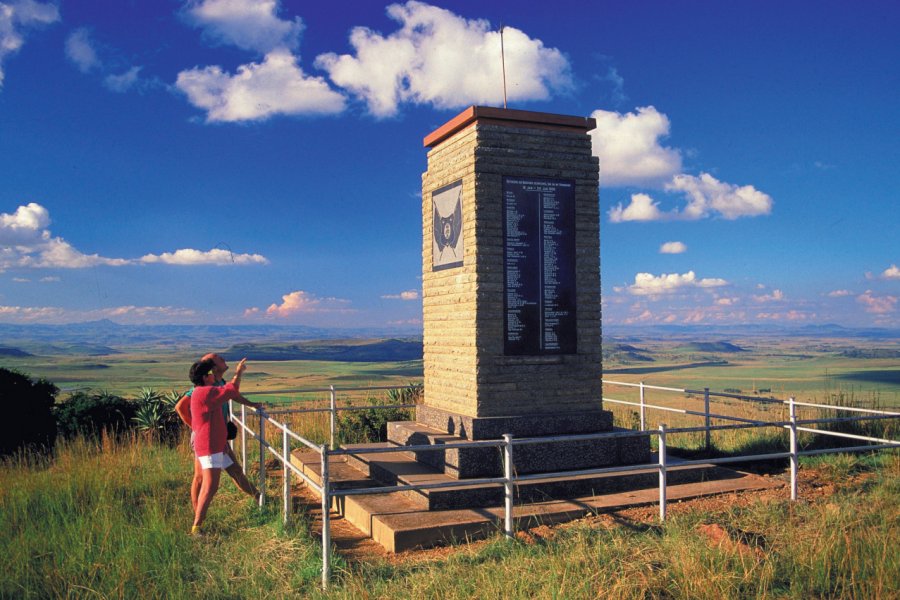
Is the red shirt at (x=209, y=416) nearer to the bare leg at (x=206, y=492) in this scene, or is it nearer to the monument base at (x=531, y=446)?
the bare leg at (x=206, y=492)

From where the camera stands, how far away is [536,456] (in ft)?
29.9

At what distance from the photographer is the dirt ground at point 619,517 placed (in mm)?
6996

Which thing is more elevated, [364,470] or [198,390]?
[198,390]

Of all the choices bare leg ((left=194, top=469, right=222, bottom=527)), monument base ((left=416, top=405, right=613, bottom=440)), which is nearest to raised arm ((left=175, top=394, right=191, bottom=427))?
bare leg ((left=194, top=469, right=222, bottom=527))

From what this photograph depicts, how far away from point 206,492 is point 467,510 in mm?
2791

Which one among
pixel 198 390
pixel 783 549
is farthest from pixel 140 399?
pixel 783 549

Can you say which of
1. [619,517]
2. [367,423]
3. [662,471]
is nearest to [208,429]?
[619,517]

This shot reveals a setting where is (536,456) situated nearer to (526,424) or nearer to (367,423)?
(526,424)

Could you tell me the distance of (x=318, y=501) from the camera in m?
9.61

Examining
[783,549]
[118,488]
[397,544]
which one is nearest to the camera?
[783,549]

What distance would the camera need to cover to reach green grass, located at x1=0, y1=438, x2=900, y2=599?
5684 mm

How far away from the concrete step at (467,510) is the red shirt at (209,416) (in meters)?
1.76

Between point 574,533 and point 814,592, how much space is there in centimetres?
219

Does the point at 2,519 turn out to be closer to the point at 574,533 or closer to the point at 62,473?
the point at 62,473
